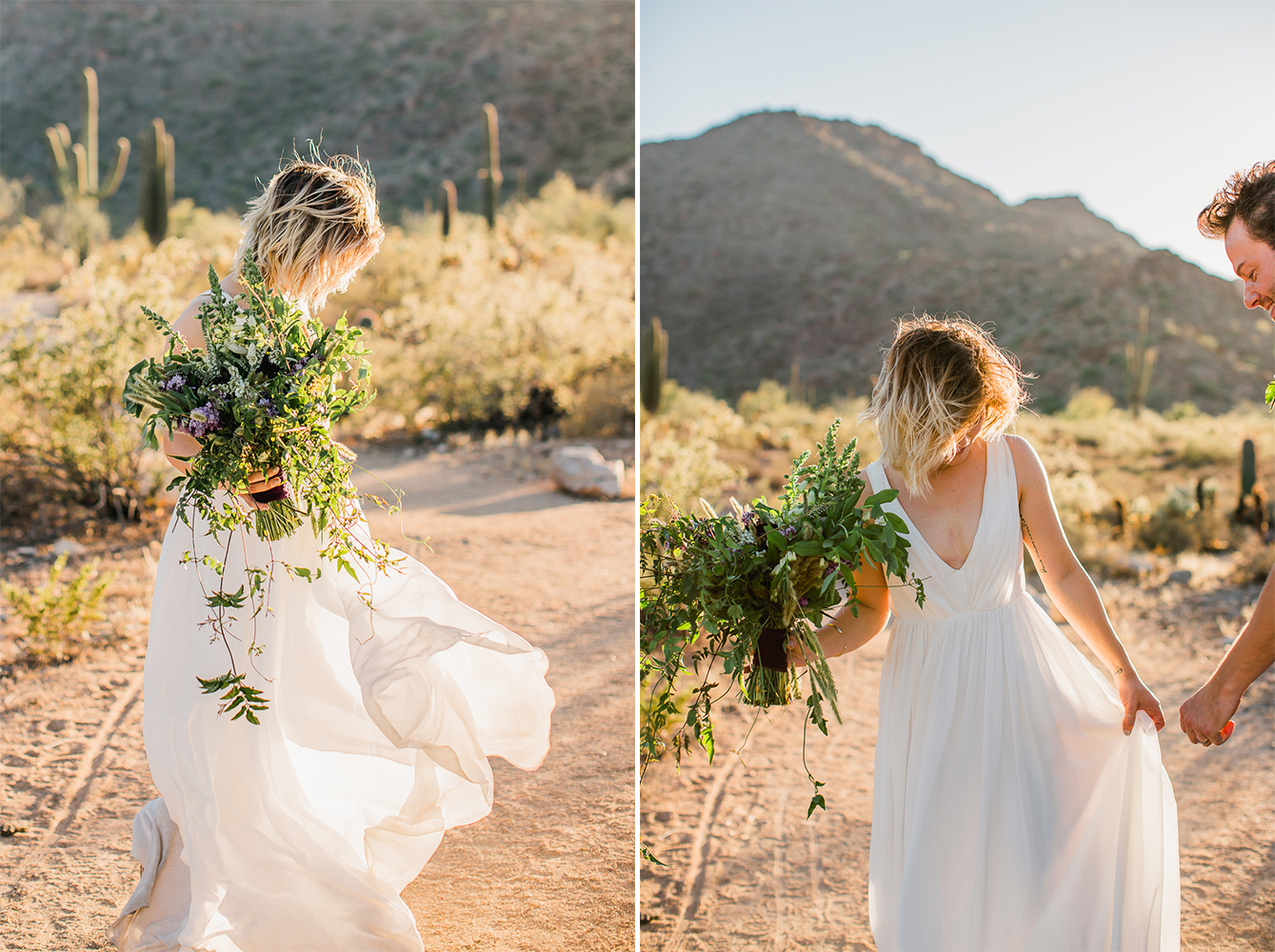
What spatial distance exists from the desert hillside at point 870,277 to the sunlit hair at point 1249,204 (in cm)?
2063

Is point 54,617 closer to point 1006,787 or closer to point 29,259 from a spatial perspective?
point 1006,787

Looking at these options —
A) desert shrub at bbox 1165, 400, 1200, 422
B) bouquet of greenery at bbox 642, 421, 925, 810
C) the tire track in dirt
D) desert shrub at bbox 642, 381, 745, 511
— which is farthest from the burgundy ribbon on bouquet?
desert shrub at bbox 1165, 400, 1200, 422

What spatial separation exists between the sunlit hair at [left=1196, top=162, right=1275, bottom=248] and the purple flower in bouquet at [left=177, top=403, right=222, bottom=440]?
105 inches

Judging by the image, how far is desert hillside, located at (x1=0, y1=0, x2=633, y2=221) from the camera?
94.1 ft

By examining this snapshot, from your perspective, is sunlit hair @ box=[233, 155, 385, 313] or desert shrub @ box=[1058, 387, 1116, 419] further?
desert shrub @ box=[1058, 387, 1116, 419]

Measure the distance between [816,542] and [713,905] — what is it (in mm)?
1968

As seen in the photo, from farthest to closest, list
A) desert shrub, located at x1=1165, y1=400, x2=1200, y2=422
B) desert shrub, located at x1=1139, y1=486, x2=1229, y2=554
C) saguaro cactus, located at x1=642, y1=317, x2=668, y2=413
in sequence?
desert shrub, located at x1=1165, y1=400, x2=1200, y2=422 < saguaro cactus, located at x1=642, y1=317, x2=668, y2=413 < desert shrub, located at x1=1139, y1=486, x2=1229, y2=554

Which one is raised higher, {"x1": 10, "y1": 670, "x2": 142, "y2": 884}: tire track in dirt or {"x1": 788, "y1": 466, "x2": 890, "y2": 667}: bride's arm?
{"x1": 788, "y1": 466, "x2": 890, "y2": 667}: bride's arm

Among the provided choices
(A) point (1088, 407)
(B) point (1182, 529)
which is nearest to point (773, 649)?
(B) point (1182, 529)

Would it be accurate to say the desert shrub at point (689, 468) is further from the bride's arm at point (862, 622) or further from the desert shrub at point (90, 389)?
the desert shrub at point (90, 389)

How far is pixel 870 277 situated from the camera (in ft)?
113

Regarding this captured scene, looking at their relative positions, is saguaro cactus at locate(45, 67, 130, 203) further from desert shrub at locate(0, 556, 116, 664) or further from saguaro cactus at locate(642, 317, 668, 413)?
desert shrub at locate(0, 556, 116, 664)

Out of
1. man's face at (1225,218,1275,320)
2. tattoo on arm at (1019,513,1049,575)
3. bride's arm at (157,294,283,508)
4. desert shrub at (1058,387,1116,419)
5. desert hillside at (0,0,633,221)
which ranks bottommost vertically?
desert shrub at (1058,387,1116,419)

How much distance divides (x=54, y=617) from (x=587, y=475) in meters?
4.31
